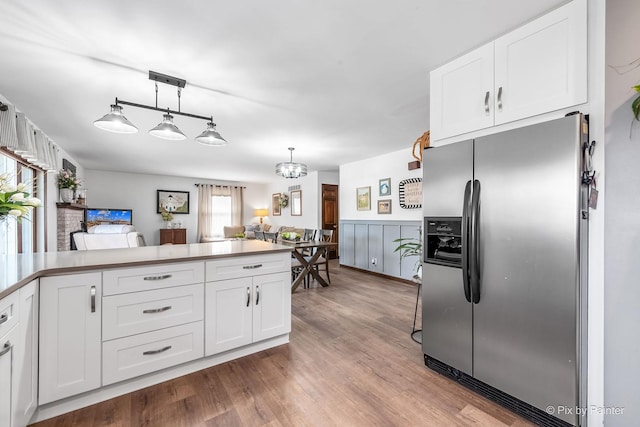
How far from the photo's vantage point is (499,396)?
1702 mm

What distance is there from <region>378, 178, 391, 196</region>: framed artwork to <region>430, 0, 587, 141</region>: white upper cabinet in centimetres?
306

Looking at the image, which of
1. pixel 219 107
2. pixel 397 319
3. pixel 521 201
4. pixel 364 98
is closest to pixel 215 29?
pixel 219 107

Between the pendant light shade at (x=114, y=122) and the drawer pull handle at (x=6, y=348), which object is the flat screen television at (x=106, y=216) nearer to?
the pendant light shade at (x=114, y=122)

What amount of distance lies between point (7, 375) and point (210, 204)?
26.2 feet

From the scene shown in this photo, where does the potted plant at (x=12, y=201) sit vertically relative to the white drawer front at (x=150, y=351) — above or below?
above

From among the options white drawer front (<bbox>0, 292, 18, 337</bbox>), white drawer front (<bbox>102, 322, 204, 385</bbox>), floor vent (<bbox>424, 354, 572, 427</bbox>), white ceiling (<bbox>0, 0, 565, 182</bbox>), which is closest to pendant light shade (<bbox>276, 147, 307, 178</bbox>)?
white ceiling (<bbox>0, 0, 565, 182</bbox>)

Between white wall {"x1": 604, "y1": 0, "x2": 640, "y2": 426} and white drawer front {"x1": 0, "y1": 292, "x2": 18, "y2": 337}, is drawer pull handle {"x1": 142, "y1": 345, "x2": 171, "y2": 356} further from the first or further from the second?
white wall {"x1": 604, "y1": 0, "x2": 640, "y2": 426}

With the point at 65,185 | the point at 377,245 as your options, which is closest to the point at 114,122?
the point at 65,185

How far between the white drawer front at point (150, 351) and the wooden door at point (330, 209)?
210 inches

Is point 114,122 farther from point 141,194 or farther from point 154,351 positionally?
point 141,194

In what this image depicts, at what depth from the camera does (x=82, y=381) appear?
164 centimetres

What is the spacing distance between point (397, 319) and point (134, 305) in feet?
8.48

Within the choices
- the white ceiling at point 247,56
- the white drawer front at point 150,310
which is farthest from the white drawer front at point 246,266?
the white ceiling at point 247,56

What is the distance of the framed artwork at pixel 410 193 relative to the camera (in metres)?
4.55
